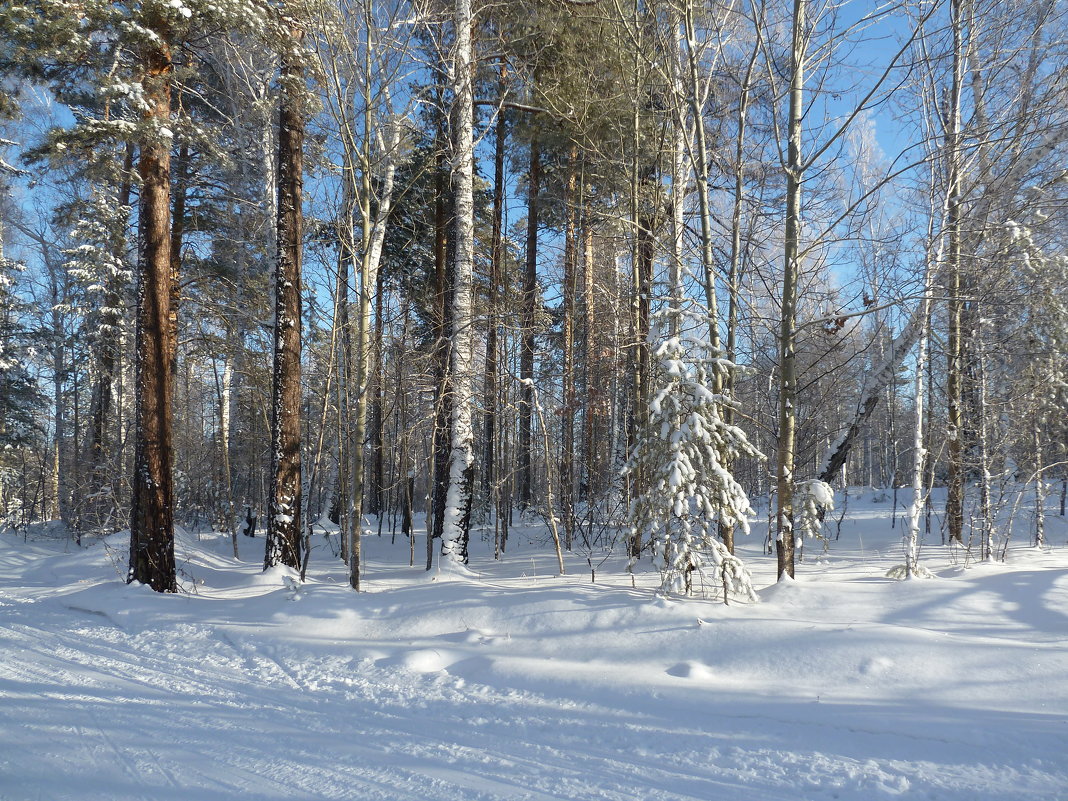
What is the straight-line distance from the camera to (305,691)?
4.81 metres

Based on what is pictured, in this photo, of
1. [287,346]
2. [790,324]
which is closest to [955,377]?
[790,324]

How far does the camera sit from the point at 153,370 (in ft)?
27.9

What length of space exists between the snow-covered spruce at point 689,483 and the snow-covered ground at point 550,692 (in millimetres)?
416

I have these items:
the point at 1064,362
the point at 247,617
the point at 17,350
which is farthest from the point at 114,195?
the point at 1064,362

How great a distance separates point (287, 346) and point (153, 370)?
5.93ft

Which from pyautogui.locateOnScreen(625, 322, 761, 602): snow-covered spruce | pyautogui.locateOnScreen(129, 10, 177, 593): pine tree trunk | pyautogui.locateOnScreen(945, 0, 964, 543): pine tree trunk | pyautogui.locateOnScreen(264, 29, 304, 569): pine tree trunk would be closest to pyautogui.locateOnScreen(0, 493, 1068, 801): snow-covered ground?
pyautogui.locateOnScreen(625, 322, 761, 602): snow-covered spruce

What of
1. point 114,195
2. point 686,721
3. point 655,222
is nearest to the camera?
point 686,721

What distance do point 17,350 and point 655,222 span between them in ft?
63.4

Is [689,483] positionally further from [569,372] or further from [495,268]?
[495,268]

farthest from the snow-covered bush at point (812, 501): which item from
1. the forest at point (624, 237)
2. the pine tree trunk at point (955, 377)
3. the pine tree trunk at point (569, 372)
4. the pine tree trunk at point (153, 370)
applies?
the pine tree trunk at point (153, 370)

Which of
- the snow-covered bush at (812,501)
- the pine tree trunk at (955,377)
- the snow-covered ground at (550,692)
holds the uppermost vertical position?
the pine tree trunk at (955,377)

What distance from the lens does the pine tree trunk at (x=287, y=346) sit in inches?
351

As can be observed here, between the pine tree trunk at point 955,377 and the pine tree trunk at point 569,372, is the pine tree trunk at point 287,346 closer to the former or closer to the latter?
the pine tree trunk at point 569,372

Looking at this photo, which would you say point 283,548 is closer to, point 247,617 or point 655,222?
point 247,617
